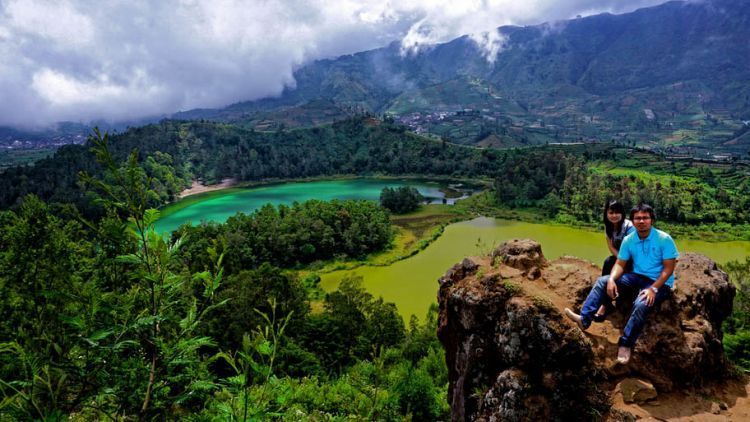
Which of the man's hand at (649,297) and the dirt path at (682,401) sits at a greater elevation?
the man's hand at (649,297)

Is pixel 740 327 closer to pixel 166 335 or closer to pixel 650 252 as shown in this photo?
pixel 650 252

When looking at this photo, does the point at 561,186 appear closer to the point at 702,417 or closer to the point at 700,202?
the point at 700,202

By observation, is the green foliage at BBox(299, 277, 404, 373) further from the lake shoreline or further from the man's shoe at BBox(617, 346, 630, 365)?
the lake shoreline

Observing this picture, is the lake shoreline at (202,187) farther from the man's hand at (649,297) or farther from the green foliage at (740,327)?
the man's hand at (649,297)

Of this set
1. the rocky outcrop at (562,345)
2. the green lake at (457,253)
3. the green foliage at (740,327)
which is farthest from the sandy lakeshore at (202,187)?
the rocky outcrop at (562,345)

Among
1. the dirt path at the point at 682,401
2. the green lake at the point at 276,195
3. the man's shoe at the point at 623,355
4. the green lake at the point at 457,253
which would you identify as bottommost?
the green lake at the point at 457,253

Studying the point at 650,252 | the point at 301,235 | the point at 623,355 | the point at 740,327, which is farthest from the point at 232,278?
the point at 740,327

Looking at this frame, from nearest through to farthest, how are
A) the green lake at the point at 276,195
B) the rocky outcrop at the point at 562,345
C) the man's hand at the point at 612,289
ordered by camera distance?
1. the rocky outcrop at the point at 562,345
2. the man's hand at the point at 612,289
3. the green lake at the point at 276,195
